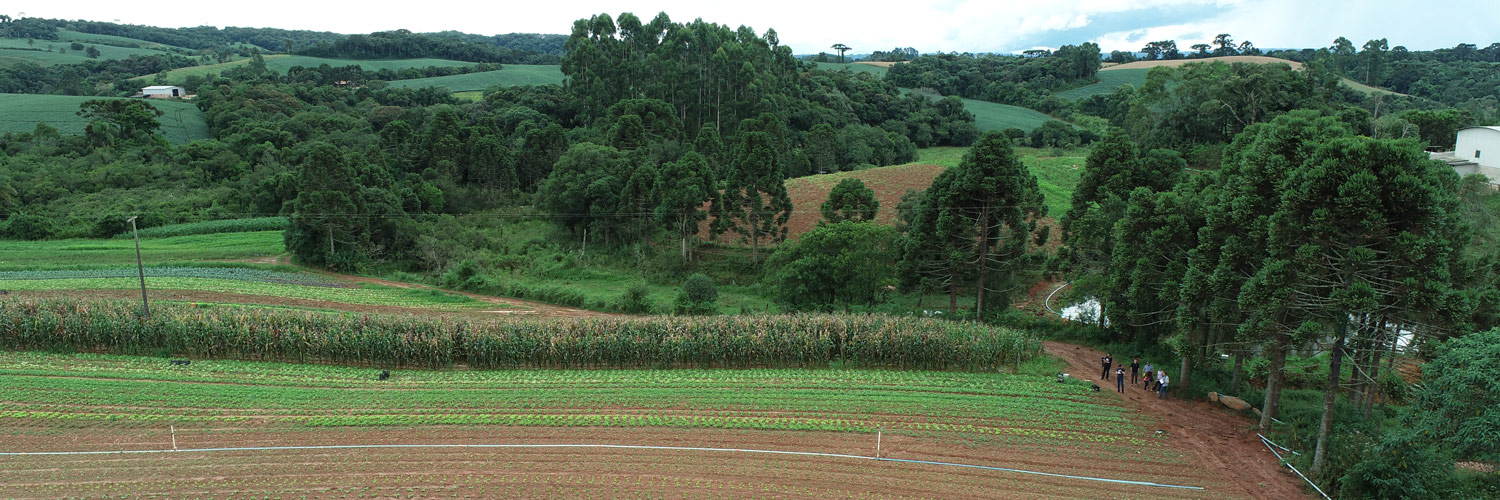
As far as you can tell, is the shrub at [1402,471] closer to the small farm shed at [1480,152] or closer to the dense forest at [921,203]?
the dense forest at [921,203]

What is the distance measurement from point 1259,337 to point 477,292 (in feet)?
107

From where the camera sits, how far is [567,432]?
68.4ft

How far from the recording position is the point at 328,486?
17.7m

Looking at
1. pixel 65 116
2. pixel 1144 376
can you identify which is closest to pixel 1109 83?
pixel 1144 376

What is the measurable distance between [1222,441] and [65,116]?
10837 centimetres

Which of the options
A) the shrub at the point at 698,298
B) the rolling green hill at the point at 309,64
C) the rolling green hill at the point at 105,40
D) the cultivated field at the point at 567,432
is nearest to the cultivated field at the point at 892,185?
the shrub at the point at 698,298

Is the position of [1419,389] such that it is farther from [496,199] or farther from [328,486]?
[496,199]

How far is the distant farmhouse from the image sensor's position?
4609cm

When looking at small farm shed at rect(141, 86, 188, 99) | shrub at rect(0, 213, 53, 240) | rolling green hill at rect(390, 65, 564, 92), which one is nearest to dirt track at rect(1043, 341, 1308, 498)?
shrub at rect(0, 213, 53, 240)

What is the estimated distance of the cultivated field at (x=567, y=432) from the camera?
1794 cm

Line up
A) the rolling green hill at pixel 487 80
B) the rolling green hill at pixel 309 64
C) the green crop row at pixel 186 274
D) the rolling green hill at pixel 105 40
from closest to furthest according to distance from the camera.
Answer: the green crop row at pixel 186 274 → the rolling green hill at pixel 487 80 → the rolling green hill at pixel 309 64 → the rolling green hill at pixel 105 40

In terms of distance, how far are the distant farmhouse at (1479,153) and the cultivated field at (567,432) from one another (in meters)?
38.9

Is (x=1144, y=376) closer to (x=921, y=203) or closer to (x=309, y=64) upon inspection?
(x=921, y=203)

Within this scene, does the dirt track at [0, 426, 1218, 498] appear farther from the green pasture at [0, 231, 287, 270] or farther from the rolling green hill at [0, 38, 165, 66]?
the rolling green hill at [0, 38, 165, 66]
